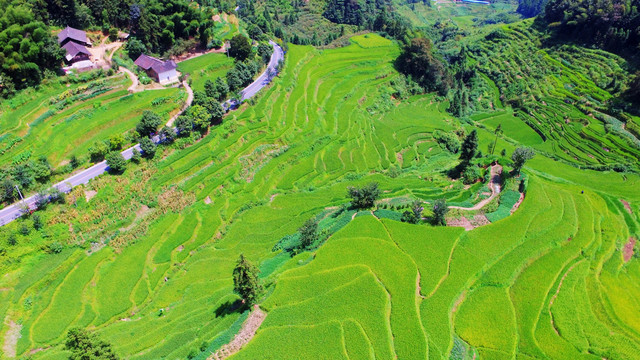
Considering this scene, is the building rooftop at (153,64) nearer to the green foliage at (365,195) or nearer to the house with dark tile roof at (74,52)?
the house with dark tile roof at (74,52)

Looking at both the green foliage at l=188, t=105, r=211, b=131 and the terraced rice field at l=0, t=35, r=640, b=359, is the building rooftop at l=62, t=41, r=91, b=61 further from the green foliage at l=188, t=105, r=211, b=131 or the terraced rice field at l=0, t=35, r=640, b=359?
the terraced rice field at l=0, t=35, r=640, b=359

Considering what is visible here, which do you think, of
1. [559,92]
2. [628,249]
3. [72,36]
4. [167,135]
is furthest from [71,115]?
[559,92]

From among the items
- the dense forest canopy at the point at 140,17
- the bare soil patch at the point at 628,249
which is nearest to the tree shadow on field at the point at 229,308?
the bare soil patch at the point at 628,249

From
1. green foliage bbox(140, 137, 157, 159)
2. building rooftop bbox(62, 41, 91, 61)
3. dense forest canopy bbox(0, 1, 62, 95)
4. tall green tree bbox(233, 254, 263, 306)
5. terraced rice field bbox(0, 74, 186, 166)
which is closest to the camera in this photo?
tall green tree bbox(233, 254, 263, 306)

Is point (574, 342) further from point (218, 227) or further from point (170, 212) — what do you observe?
point (170, 212)

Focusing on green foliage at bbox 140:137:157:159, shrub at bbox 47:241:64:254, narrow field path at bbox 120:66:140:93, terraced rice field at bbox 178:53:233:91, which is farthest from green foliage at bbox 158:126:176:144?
shrub at bbox 47:241:64:254
